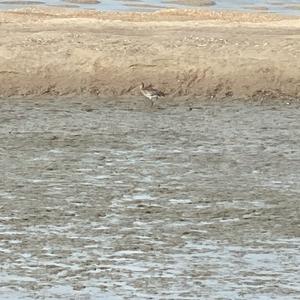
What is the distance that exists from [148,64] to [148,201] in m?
6.43

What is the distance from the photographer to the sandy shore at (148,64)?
52.9 ft

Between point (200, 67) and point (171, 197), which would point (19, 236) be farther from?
point (200, 67)

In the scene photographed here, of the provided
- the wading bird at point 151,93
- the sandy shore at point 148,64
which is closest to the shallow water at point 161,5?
the sandy shore at point 148,64

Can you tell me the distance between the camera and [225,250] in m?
8.96

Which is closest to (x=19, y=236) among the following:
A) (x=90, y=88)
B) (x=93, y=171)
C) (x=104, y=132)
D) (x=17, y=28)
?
(x=93, y=171)

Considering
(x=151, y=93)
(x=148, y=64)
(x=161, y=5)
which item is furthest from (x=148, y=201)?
(x=161, y=5)

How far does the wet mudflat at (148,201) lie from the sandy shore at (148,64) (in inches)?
27.2

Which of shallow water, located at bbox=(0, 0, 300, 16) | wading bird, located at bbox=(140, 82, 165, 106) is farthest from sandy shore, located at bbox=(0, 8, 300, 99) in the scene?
shallow water, located at bbox=(0, 0, 300, 16)

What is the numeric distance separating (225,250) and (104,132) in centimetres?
479

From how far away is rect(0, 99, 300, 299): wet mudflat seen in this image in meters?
8.25

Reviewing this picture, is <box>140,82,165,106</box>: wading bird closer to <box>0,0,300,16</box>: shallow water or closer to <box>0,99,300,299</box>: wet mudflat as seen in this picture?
<box>0,99,300,299</box>: wet mudflat

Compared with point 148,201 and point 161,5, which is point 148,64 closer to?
point 148,201

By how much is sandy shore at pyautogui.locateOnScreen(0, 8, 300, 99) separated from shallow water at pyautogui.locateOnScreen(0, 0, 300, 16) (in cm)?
1206

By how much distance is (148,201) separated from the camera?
10453 millimetres
